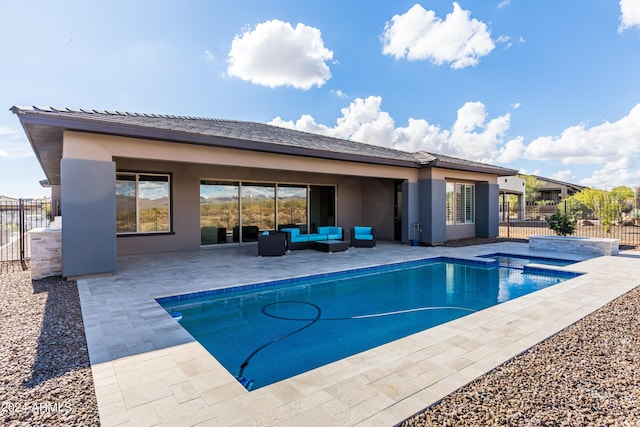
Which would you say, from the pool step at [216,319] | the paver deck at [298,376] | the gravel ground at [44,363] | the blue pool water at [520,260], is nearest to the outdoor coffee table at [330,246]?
the blue pool water at [520,260]

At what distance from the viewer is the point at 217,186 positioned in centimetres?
1233

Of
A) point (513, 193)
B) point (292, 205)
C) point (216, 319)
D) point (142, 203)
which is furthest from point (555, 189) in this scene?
point (216, 319)

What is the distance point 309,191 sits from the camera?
14.7 metres

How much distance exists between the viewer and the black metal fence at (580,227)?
1506 centimetres

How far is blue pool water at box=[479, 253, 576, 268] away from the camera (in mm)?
9688

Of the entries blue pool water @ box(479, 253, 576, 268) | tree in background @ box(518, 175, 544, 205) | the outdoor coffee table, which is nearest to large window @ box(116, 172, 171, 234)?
the outdoor coffee table

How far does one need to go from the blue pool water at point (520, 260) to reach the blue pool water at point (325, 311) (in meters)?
1.16

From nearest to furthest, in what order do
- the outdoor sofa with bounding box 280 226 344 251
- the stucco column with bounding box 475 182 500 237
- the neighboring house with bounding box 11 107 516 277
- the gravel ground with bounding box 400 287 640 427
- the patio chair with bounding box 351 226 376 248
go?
1. the gravel ground with bounding box 400 287 640 427
2. the neighboring house with bounding box 11 107 516 277
3. the outdoor sofa with bounding box 280 226 344 251
4. the patio chair with bounding box 351 226 376 248
5. the stucco column with bounding box 475 182 500 237

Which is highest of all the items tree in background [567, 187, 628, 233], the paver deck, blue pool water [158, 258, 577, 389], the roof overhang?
the roof overhang

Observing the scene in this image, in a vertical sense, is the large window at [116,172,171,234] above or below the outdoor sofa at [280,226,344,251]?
above

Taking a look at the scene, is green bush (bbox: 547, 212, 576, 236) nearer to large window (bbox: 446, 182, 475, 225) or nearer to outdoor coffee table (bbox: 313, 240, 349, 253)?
large window (bbox: 446, 182, 475, 225)

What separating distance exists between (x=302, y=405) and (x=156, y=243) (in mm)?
10063

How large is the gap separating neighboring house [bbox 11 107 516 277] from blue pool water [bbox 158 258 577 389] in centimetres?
339

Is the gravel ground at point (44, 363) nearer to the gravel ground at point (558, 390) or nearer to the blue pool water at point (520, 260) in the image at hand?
the gravel ground at point (558, 390)
